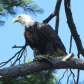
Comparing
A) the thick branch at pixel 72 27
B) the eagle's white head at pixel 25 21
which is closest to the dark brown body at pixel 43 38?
the eagle's white head at pixel 25 21

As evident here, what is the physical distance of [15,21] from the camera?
4.05 metres

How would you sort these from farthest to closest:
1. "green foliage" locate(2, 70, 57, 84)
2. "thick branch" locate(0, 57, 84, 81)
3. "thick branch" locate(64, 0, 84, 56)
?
"thick branch" locate(64, 0, 84, 56)
"green foliage" locate(2, 70, 57, 84)
"thick branch" locate(0, 57, 84, 81)

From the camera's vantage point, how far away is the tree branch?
7.68 feet

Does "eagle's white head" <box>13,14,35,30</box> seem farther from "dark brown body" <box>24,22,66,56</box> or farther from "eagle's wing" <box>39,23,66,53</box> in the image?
"eagle's wing" <box>39,23,66,53</box>

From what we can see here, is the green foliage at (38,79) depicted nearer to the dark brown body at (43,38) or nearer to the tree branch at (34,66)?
the tree branch at (34,66)

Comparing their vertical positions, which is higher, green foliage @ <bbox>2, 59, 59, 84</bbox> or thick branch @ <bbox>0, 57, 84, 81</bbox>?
thick branch @ <bbox>0, 57, 84, 81</bbox>

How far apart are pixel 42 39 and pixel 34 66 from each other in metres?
1.10

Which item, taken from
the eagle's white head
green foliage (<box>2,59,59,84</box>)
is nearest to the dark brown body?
the eagle's white head

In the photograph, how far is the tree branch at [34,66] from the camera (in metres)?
2.34

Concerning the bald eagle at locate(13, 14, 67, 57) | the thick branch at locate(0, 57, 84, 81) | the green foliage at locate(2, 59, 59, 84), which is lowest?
the green foliage at locate(2, 59, 59, 84)

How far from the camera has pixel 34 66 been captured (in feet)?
8.44

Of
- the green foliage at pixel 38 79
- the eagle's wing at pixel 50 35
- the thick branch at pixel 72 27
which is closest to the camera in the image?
the green foliage at pixel 38 79

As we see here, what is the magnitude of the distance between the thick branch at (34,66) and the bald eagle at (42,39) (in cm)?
78

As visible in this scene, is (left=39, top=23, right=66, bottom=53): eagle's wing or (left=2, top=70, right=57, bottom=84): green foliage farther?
(left=39, top=23, right=66, bottom=53): eagle's wing
